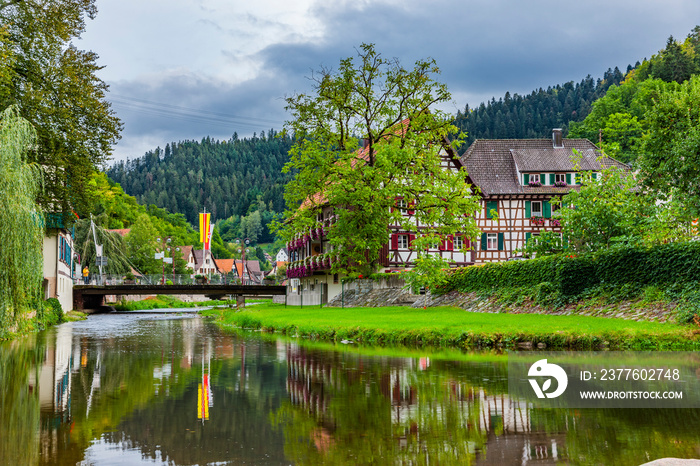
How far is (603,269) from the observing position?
2919 cm

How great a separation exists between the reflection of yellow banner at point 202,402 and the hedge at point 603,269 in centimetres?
1892

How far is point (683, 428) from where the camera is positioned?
8.98 metres

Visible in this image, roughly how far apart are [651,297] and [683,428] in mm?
18181

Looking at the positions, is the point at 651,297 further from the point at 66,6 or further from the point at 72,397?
the point at 66,6

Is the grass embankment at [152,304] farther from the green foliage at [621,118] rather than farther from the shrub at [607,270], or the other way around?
the green foliage at [621,118]

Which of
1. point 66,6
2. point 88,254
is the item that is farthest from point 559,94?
point 66,6

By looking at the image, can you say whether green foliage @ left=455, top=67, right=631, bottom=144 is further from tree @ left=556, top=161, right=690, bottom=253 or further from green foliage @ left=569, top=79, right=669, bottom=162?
tree @ left=556, top=161, right=690, bottom=253

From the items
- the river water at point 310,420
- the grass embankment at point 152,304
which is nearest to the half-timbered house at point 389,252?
the grass embankment at point 152,304

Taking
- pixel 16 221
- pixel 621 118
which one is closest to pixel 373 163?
pixel 16 221

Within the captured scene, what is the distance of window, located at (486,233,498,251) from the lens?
61.5 meters

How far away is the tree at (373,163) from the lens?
43.5 metres

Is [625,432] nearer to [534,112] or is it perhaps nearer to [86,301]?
[86,301]

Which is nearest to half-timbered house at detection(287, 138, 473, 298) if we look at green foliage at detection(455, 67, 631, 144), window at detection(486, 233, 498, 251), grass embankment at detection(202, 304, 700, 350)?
window at detection(486, 233, 498, 251)

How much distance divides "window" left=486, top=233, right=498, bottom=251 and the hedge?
23.6 m
